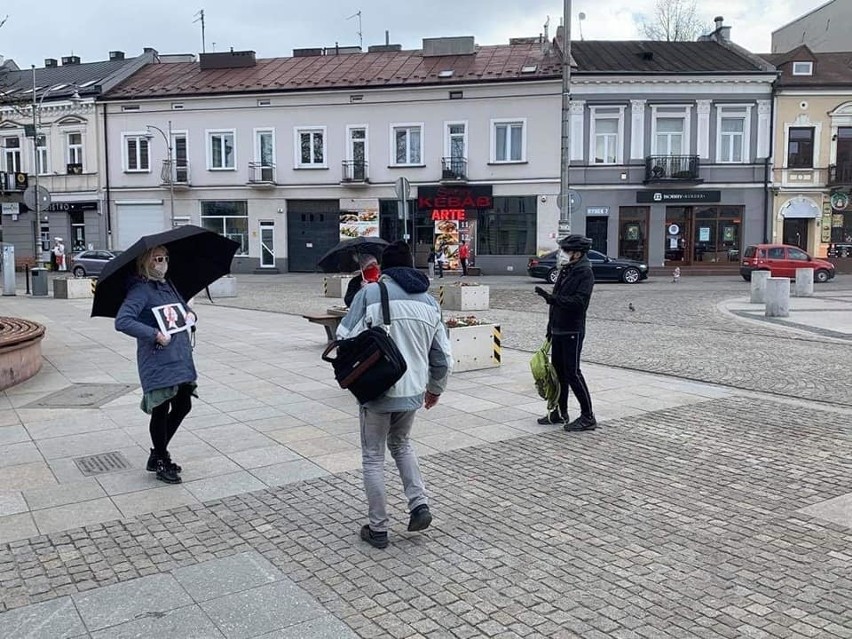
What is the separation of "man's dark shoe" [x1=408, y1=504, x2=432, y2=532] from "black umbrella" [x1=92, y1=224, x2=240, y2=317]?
2.57 meters

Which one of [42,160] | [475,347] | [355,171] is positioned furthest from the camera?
[42,160]

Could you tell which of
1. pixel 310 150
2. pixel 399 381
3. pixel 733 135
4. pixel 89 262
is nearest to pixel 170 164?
pixel 89 262

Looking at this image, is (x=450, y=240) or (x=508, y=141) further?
(x=450, y=240)

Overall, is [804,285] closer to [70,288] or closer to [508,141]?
[508,141]

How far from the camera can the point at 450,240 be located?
123ft

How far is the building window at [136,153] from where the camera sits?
133ft

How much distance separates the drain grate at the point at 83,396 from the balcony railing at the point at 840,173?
35.6 metres

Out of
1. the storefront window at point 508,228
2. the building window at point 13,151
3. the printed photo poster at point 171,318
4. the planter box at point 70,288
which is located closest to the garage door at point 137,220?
the building window at point 13,151

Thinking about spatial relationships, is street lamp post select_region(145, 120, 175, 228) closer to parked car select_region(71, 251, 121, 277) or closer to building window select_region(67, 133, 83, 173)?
building window select_region(67, 133, 83, 173)

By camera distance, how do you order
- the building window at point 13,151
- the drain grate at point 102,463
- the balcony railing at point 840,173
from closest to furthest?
the drain grate at point 102,463 → the balcony railing at point 840,173 → the building window at point 13,151

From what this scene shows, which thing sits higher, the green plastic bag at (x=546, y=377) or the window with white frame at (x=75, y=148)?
the window with white frame at (x=75, y=148)

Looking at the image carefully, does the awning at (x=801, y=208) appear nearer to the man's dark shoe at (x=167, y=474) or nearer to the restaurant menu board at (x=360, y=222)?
the restaurant menu board at (x=360, y=222)

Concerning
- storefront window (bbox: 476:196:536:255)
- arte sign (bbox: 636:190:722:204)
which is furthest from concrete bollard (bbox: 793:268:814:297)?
storefront window (bbox: 476:196:536:255)

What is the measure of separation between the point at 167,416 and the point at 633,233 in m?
33.6
